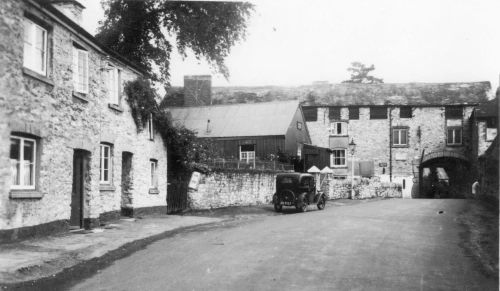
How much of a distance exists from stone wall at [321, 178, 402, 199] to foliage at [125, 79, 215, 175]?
1038cm

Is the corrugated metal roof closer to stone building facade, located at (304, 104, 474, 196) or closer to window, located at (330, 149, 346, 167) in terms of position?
stone building facade, located at (304, 104, 474, 196)

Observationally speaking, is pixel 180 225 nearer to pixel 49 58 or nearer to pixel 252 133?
pixel 49 58

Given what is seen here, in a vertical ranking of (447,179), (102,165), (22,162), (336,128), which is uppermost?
(336,128)

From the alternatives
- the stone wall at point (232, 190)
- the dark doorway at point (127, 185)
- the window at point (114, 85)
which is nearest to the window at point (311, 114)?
the stone wall at point (232, 190)

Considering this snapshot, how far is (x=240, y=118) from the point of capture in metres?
38.4

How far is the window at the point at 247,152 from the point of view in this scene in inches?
1446

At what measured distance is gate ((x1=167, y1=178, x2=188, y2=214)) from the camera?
20.0 metres

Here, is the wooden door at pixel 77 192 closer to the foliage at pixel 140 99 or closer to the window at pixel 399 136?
the foliage at pixel 140 99

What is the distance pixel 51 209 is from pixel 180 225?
4529 millimetres

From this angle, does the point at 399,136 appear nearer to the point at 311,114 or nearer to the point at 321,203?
the point at 311,114

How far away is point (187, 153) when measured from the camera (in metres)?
20.9

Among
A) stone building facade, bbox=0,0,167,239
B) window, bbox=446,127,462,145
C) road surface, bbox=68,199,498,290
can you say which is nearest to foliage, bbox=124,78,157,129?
stone building facade, bbox=0,0,167,239

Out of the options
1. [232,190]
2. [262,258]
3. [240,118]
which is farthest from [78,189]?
[240,118]

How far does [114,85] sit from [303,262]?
395 inches
